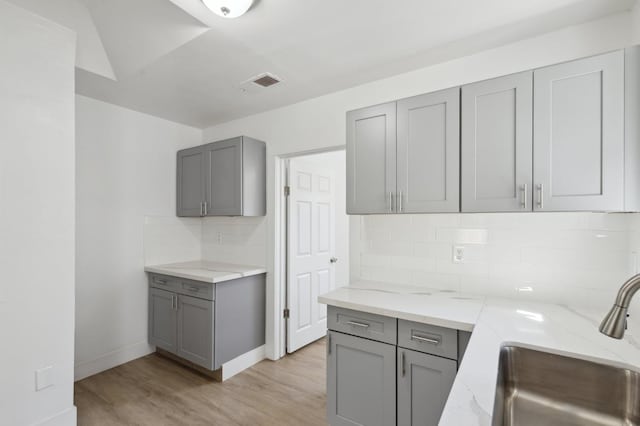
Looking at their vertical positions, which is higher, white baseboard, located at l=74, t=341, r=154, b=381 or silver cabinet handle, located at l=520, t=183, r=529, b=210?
silver cabinet handle, located at l=520, t=183, r=529, b=210

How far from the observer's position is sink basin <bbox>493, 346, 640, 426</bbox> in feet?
3.24

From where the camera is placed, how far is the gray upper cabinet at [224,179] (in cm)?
297

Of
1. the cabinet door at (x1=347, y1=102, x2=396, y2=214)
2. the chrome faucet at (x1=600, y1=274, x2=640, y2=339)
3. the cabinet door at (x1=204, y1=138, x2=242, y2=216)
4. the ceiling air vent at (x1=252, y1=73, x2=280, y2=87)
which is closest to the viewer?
the chrome faucet at (x1=600, y1=274, x2=640, y2=339)

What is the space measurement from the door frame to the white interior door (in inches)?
1.8

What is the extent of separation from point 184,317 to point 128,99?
2.08 m

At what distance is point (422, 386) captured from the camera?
165 cm

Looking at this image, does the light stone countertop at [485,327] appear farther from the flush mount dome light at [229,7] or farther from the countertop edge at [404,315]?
the flush mount dome light at [229,7]

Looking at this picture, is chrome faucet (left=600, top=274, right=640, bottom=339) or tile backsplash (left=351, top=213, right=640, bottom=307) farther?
tile backsplash (left=351, top=213, right=640, bottom=307)

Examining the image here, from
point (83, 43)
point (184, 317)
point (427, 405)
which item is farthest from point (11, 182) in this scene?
point (427, 405)

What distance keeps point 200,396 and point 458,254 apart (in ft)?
7.44

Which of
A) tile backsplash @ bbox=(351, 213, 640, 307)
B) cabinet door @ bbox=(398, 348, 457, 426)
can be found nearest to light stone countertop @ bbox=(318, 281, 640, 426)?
tile backsplash @ bbox=(351, 213, 640, 307)

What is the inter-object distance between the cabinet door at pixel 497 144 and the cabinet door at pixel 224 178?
2.00m

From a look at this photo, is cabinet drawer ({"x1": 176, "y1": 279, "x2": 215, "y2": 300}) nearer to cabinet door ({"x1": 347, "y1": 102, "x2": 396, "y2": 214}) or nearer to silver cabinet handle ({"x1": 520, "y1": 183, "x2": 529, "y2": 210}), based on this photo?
cabinet door ({"x1": 347, "y1": 102, "x2": 396, "y2": 214})

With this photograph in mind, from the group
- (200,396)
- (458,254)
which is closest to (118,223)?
(200,396)
